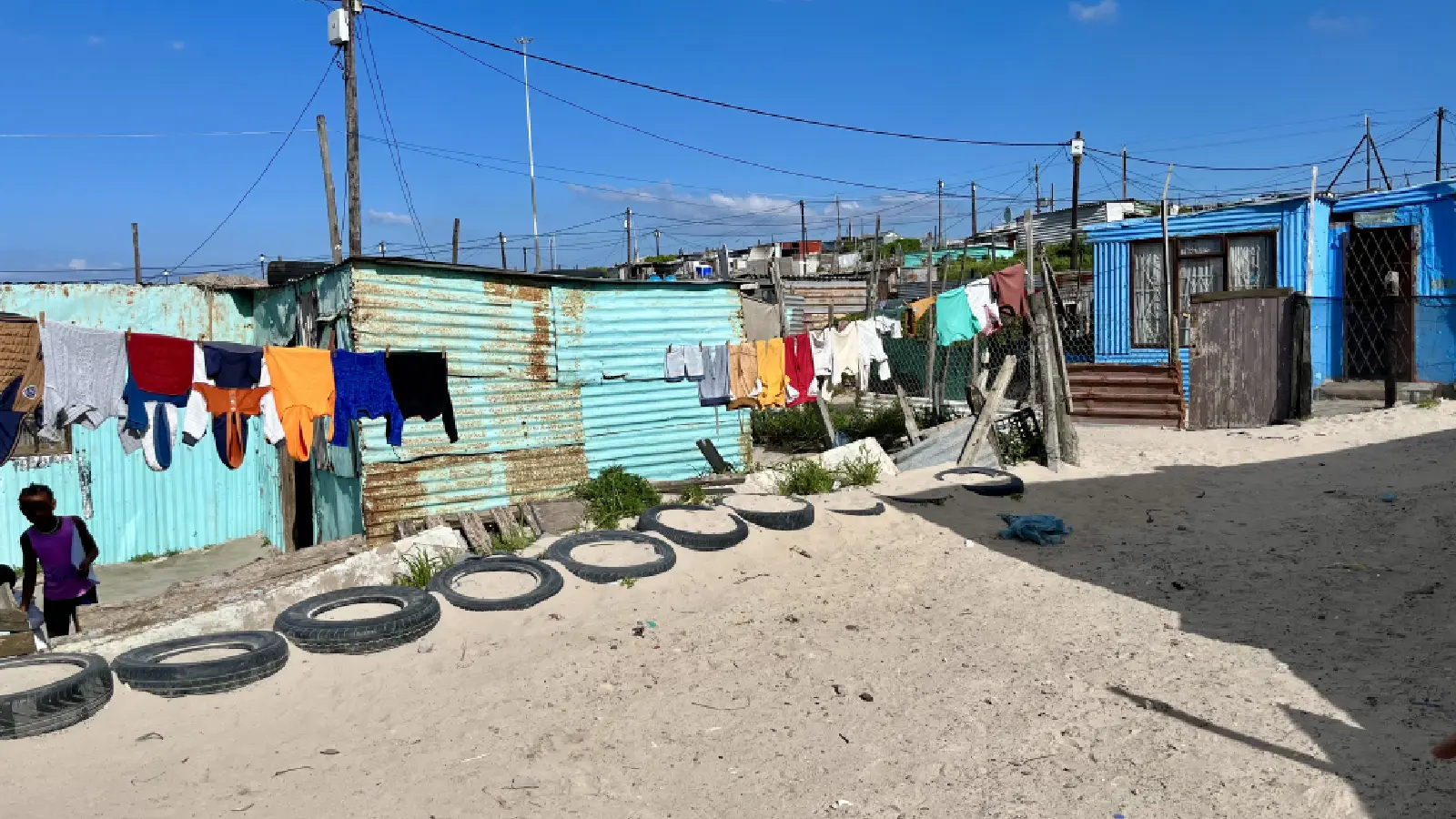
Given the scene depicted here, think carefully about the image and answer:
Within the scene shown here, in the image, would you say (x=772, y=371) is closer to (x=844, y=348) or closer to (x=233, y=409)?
(x=844, y=348)

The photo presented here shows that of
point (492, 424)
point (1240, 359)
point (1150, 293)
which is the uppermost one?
point (1150, 293)

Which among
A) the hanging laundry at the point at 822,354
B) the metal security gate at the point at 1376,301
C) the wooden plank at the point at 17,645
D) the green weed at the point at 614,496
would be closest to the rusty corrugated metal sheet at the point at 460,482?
the green weed at the point at 614,496

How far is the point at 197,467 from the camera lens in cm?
1374

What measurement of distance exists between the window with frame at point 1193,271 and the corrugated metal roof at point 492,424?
34.6ft

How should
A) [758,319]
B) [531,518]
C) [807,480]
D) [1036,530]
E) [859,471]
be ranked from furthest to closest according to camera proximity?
[758,319], [859,471], [807,480], [531,518], [1036,530]

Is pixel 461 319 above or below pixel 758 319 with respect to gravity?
below

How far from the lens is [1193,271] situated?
54.9ft

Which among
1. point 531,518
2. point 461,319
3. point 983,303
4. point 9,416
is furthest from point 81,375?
point 983,303

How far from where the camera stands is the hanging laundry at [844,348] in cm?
1220

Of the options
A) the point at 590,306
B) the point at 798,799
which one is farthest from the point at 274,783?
the point at 590,306

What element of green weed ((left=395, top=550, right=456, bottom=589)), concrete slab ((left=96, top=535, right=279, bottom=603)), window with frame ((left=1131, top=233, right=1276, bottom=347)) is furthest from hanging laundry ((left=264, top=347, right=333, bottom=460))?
window with frame ((left=1131, top=233, right=1276, bottom=347))

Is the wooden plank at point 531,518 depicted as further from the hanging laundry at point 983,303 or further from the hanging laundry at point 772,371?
the hanging laundry at point 983,303

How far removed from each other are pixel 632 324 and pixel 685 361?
37.7 inches

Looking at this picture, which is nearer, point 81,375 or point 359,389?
point 81,375
